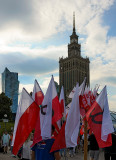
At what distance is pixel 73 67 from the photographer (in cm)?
8819

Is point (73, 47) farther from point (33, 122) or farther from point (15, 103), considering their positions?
point (33, 122)

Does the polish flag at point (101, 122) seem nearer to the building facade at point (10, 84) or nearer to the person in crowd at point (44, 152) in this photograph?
the person in crowd at point (44, 152)

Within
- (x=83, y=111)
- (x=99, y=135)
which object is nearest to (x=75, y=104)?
(x=99, y=135)

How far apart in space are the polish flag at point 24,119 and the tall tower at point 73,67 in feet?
267

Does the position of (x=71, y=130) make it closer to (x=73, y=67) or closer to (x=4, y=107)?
(x=4, y=107)

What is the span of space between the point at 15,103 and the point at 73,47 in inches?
1424

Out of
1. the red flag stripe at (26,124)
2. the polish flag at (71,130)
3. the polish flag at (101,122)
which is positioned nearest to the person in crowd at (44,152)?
the polish flag at (71,130)

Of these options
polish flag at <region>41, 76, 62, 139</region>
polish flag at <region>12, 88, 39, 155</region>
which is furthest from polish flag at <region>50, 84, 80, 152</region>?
polish flag at <region>12, 88, 39, 155</region>

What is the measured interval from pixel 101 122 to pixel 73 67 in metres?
82.7

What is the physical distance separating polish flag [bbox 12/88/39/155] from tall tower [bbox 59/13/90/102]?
8153cm

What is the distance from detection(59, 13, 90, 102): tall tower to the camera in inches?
3472

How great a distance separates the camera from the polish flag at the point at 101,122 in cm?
578

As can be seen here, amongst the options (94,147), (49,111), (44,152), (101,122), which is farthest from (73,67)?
→ (44,152)

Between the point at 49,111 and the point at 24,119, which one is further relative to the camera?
the point at 24,119
